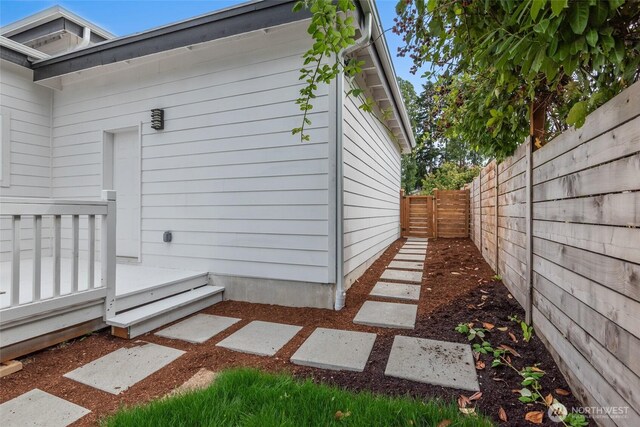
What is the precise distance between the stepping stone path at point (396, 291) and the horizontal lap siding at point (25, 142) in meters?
4.96

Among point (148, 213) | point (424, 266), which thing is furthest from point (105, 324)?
point (424, 266)

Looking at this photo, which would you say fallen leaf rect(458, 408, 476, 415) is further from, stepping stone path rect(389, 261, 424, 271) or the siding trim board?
stepping stone path rect(389, 261, 424, 271)

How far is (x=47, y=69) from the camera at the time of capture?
14.1 ft

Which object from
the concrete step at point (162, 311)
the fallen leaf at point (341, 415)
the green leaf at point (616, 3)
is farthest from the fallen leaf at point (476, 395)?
the concrete step at point (162, 311)

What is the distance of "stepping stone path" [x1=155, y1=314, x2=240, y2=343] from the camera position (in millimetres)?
2631

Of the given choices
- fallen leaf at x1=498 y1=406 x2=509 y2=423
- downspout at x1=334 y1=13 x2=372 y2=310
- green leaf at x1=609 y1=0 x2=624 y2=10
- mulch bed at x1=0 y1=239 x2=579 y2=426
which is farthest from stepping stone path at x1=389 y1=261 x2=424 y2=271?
green leaf at x1=609 y1=0 x2=624 y2=10

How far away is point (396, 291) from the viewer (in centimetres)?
384

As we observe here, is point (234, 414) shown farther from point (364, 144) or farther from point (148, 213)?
point (364, 144)

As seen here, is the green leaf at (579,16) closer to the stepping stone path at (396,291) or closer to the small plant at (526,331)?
the small plant at (526,331)

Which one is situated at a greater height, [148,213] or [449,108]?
[449,108]

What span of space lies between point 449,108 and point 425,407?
292 centimetres

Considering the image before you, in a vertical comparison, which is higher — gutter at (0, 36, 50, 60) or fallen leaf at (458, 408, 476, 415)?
gutter at (0, 36, 50, 60)

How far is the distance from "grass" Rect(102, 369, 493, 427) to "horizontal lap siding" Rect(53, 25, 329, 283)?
1593 millimetres

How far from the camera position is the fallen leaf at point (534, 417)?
1522mm
